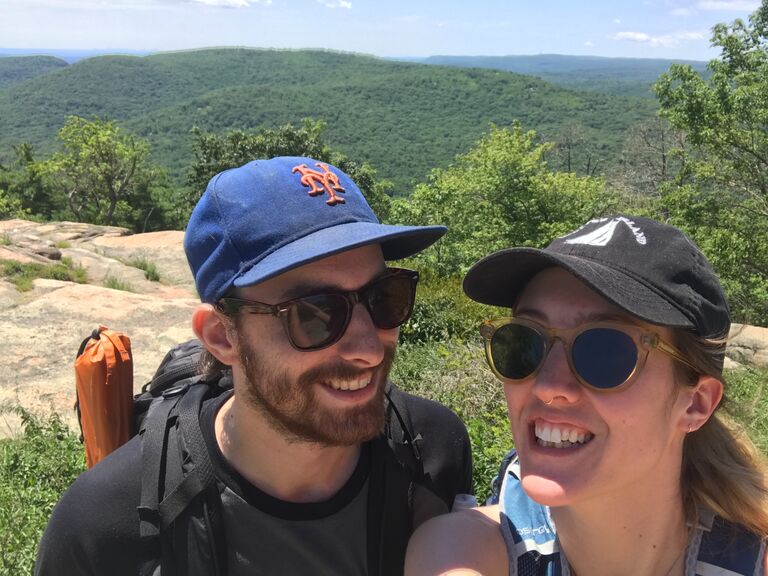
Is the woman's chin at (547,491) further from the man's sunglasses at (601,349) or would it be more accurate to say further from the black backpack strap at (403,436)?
the black backpack strap at (403,436)

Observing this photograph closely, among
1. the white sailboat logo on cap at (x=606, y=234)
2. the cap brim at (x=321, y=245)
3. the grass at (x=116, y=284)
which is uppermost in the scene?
the white sailboat logo on cap at (x=606, y=234)

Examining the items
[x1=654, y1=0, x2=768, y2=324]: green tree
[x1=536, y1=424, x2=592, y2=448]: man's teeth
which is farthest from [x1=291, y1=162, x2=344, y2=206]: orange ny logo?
[x1=654, y1=0, x2=768, y2=324]: green tree

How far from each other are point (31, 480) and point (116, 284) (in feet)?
21.6

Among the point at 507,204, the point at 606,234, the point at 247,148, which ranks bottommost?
the point at 247,148

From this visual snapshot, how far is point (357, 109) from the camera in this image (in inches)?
5133

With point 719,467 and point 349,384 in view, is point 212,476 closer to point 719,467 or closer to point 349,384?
point 349,384

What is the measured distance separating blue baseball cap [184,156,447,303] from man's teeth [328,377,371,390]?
325mm

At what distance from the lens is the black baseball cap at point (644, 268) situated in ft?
4.01

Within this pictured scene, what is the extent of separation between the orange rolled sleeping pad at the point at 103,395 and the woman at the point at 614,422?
0.98m

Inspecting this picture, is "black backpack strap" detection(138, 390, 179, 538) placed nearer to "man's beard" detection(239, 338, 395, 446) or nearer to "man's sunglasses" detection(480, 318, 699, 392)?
"man's beard" detection(239, 338, 395, 446)

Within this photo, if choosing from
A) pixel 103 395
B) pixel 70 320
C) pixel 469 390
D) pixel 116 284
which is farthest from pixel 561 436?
pixel 116 284

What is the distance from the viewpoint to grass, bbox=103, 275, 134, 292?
958 centimetres

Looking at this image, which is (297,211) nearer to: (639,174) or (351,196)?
(351,196)

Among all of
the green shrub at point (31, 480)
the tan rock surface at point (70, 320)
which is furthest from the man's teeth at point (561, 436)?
the tan rock surface at point (70, 320)
